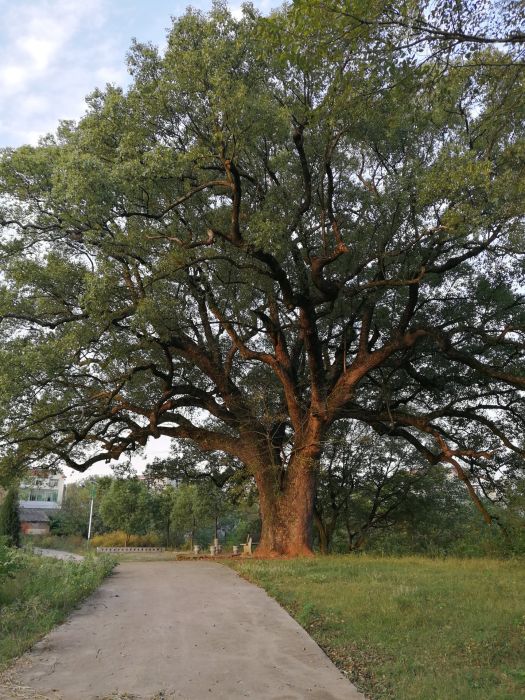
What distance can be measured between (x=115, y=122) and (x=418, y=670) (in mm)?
11005

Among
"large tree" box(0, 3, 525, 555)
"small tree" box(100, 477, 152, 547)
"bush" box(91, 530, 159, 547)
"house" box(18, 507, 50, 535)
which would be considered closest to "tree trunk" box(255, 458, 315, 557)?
"large tree" box(0, 3, 525, 555)

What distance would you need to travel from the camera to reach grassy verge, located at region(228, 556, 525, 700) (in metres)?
4.90

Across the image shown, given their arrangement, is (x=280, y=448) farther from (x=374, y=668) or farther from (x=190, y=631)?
(x=374, y=668)

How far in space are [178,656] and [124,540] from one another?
43.3 metres

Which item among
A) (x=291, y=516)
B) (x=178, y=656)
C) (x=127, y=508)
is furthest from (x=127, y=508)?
(x=178, y=656)

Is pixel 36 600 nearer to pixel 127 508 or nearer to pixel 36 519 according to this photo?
pixel 127 508

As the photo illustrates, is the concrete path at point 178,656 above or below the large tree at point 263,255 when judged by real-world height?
below

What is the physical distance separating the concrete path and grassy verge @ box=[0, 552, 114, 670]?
176mm

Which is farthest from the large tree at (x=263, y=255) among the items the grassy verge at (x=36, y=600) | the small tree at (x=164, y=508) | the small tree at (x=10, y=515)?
the small tree at (x=164, y=508)

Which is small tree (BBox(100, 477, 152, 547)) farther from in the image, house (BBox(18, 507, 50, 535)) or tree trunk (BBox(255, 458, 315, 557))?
tree trunk (BBox(255, 458, 315, 557))

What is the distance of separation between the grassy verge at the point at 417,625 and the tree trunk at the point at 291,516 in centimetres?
458

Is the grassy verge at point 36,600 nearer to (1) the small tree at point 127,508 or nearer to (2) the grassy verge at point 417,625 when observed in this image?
(2) the grassy verge at point 417,625

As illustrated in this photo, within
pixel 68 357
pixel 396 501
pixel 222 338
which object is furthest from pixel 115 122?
pixel 396 501

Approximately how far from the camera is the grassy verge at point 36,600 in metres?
6.01
